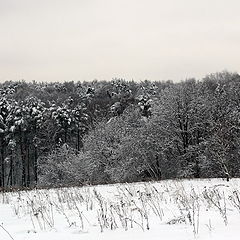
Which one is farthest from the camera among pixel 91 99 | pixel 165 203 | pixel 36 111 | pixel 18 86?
pixel 18 86

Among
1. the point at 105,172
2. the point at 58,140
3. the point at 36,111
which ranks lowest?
the point at 105,172

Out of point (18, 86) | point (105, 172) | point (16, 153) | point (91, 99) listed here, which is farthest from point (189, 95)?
point (18, 86)

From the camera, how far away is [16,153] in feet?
234

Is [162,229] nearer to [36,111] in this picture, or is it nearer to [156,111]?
[156,111]

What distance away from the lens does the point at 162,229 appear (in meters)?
6.55

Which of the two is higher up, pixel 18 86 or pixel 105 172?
pixel 18 86

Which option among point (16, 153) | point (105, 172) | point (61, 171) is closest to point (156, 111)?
point (105, 172)

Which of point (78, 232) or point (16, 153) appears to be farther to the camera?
point (16, 153)

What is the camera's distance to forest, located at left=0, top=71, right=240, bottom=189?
38.8 metres

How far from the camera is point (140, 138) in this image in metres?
44.2

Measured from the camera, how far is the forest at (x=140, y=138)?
3879 cm

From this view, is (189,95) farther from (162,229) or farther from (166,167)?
Answer: (162,229)

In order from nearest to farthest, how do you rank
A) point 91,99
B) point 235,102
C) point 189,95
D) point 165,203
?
point 165,203 < point 189,95 < point 235,102 < point 91,99

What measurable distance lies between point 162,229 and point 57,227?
7.03ft
